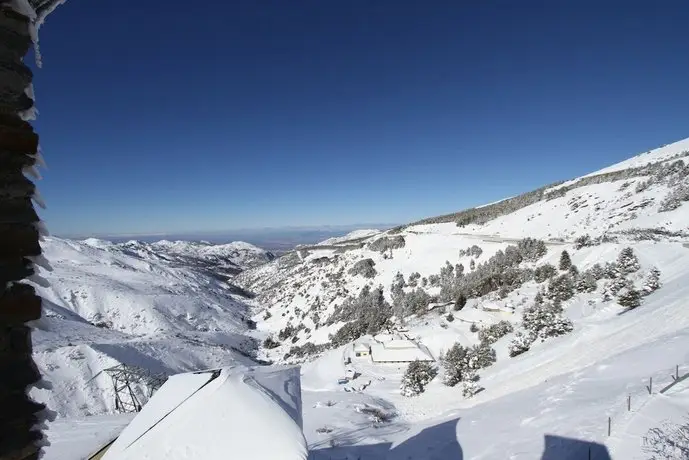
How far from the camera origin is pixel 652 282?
70.9 feet

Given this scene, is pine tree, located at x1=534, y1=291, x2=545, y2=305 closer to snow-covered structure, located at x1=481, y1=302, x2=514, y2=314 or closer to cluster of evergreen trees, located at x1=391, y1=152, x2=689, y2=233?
snow-covered structure, located at x1=481, y1=302, x2=514, y2=314

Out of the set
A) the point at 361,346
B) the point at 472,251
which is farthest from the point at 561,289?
the point at 472,251

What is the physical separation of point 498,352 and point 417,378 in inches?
222

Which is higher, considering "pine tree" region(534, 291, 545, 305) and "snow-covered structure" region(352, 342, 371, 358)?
"pine tree" region(534, 291, 545, 305)

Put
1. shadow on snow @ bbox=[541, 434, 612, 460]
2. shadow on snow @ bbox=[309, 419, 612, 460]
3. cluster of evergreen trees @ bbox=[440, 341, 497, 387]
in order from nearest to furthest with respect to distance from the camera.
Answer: shadow on snow @ bbox=[541, 434, 612, 460] < shadow on snow @ bbox=[309, 419, 612, 460] < cluster of evergreen trees @ bbox=[440, 341, 497, 387]

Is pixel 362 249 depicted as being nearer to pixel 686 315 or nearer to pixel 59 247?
pixel 686 315

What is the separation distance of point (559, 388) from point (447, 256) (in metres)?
38.8

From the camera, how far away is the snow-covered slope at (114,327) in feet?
91.4

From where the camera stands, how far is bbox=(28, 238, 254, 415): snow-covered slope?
27859 millimetres

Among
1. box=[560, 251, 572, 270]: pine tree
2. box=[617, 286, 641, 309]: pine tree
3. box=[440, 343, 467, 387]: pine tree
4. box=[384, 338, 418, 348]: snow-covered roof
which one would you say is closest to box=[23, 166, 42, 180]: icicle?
box=[440, 343, 467, 387]: pine tree

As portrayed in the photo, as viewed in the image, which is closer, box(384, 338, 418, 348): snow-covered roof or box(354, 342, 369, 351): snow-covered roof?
box(384, 338, 418, 348): snow-covered roof

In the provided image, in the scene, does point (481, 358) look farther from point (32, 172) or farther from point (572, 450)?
point (32, 172)

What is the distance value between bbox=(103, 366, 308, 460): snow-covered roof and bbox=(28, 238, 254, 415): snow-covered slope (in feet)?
6.65

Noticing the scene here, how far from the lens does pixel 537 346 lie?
21266mm
